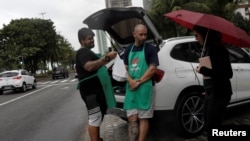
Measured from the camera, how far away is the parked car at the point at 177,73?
16.5 feet

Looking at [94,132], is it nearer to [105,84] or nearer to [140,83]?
[105,84]

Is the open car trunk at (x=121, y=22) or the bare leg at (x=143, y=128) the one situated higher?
the open car trunk at (x=121, y=22)

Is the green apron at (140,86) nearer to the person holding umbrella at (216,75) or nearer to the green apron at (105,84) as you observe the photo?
the green apron at (105,84)

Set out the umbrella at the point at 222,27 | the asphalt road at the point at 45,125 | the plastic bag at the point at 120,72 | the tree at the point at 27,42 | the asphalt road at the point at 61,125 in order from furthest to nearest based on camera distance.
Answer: the tree at the point at 27,42 → the asphalt road at the point at 45,125 → the asphalt road at the point at 61,125 → the plastic bag at the point at 120,72 → the umbrella at the point at 222,27

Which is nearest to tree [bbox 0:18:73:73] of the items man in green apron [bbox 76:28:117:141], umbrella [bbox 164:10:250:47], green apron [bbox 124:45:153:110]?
man in green apron [bbox 76:28:117:141]

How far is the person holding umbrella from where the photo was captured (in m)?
3.56

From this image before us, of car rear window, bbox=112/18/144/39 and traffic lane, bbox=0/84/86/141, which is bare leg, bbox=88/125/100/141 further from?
traffic lane, bbox=0/84/86/141

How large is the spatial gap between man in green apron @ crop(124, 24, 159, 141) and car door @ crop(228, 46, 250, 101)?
7.33 feet

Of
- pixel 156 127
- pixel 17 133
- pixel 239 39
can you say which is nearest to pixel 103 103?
pixel 239 39

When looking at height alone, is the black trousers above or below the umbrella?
below

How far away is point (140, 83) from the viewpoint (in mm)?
4133

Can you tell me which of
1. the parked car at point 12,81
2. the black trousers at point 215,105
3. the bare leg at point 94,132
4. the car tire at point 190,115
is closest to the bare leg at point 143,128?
the bare leg at point 94,132

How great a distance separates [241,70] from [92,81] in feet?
9.80

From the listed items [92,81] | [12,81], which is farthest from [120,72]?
[12,81]
